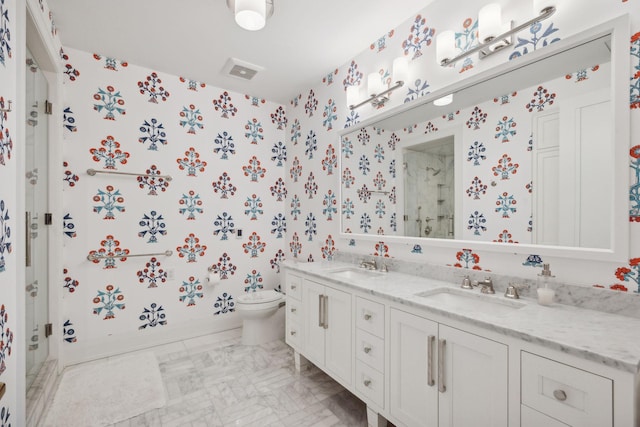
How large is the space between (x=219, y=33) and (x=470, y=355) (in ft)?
8.08

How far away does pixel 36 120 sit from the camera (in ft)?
6.43

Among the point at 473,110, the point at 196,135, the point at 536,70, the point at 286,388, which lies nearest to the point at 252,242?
the point at 196,135

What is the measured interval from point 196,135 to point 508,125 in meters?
2.56

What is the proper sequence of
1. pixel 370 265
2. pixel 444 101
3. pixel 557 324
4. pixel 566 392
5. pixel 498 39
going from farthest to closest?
1. pixel 370 265
2. pixel 444 101
3. pixel 498 39
4. pixel 557 324
5. pixel 566 392

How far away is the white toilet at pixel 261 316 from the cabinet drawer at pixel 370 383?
48.7 inches

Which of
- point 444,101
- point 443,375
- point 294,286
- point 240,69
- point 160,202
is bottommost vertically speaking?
point 443,375

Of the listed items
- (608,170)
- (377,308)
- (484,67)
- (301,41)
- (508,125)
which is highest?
(301,41)

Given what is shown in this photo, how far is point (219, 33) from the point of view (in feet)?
7.10

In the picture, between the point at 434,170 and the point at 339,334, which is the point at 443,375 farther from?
the point at 434,170


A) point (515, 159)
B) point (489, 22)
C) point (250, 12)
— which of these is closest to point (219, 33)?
point (250, 12)

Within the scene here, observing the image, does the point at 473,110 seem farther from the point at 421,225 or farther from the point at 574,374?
the point at 574,374

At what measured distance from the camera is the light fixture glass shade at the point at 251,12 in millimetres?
1543

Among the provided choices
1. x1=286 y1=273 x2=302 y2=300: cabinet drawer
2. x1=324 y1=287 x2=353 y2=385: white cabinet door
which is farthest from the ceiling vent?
x1=324 y1=287 x2=353 y2=385: white cabinet door

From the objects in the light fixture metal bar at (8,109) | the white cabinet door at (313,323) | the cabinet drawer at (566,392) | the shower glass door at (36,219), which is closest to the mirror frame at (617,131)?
the cabinet drawer at (566,392)
